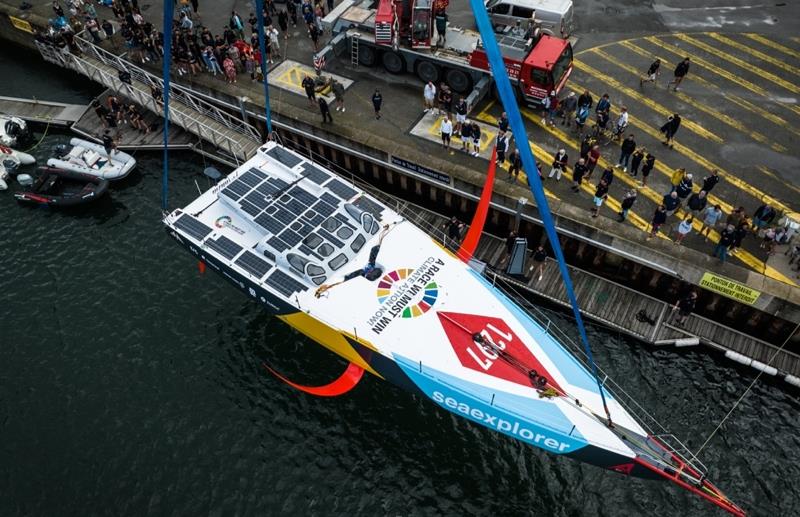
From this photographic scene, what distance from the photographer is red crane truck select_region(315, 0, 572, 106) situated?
25469 millimetres

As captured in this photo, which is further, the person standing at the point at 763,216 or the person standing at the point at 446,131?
the person standing at the point at 446,131

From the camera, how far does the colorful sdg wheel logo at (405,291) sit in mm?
18859

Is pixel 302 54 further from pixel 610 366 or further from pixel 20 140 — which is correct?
pixel 610 366

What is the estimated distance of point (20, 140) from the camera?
30.2 meters

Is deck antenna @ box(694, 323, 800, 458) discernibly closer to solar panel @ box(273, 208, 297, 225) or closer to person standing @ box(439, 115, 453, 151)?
person standing @ box(439, 115, 453, 151)

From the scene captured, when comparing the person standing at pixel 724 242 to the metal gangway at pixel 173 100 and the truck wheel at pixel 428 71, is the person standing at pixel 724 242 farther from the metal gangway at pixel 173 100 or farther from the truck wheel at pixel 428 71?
the metal gangway at pixel 173 100

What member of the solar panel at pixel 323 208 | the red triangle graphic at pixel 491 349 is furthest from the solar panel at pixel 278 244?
the red triangle graphic at pixel 491 349

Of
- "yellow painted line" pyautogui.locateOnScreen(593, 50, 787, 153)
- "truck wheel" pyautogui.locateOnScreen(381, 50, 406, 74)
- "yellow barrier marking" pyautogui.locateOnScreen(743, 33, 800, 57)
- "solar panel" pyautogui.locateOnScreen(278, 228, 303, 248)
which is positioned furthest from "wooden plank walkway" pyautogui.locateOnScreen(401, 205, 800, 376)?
"yellow barrier marking" pyautogui.locateOnScreen(743, 33, 800, 57)

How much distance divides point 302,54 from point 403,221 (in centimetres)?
1420

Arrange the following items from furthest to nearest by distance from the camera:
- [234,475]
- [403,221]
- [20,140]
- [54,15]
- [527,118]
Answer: [54,15] < [20,140] < [527,118] < [403,221] < [234,475]

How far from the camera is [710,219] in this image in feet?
69.8

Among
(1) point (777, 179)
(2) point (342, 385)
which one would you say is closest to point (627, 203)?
(1) point (777, 179)

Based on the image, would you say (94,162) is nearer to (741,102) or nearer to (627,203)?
(627,203)

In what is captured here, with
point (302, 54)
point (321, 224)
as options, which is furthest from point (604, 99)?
point (302, 54)
